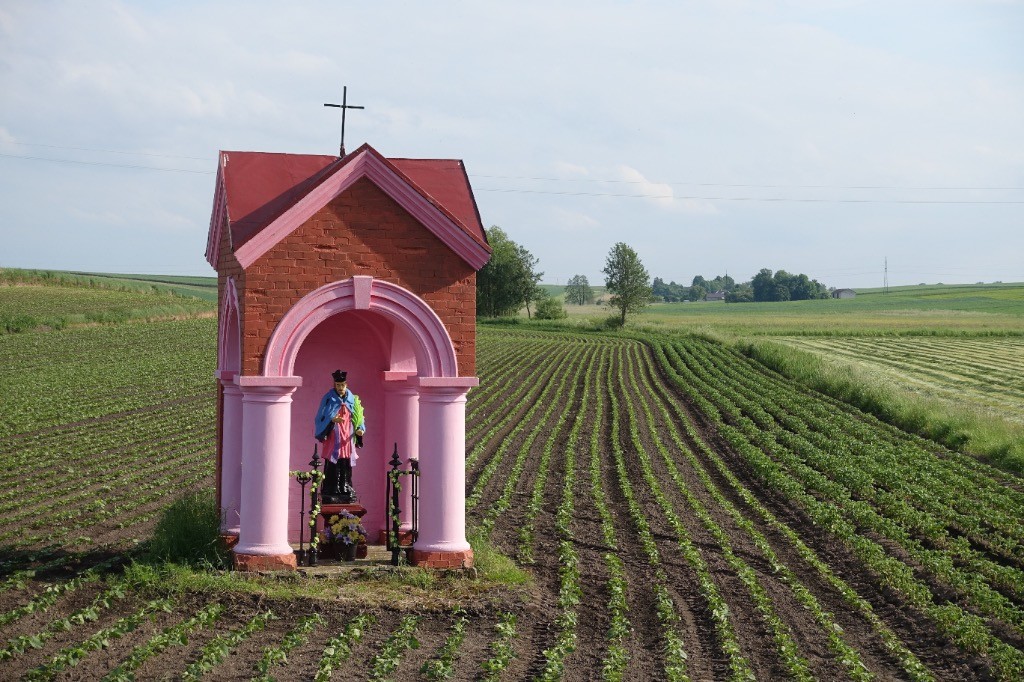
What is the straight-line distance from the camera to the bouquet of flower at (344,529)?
44.4 feet

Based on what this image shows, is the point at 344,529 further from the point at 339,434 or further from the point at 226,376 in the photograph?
the point at 226,376

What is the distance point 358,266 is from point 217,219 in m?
3.12

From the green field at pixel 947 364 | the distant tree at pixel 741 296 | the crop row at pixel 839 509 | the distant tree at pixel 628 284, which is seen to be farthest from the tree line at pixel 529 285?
the distant tree at pixel 741 296

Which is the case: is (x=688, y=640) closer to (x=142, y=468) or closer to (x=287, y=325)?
(x=287, y=325)

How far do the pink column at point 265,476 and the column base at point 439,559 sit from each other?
1456mm

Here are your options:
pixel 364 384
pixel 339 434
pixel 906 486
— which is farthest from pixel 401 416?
pixel 906 486

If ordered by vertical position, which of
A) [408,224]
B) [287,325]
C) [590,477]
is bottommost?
[590,477]

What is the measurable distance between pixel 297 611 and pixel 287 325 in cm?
331

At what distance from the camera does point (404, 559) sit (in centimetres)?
1338

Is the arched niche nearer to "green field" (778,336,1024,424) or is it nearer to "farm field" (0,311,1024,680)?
"farm field" (0,311,1024,680)

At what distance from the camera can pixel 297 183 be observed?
14500 mm

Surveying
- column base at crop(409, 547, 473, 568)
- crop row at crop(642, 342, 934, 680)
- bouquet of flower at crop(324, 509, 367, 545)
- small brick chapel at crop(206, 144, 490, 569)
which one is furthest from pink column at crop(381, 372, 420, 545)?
crop row at crop(642, 342, 934, 680)

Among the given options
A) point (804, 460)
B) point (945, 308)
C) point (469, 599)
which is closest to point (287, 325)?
point (469, 599)

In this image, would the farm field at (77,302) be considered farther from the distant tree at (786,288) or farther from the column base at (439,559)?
the distant tree at (786,288)
